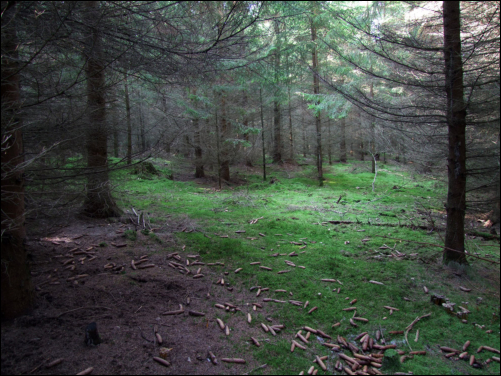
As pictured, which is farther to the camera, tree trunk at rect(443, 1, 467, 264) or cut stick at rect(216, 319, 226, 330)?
tree trunk at rect(443, 1, 467, 264)

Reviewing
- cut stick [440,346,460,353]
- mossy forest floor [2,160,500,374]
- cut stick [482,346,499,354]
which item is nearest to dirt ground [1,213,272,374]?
mossy forest floor [2,160,500,374]

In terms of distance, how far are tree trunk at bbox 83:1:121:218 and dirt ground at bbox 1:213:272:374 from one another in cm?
96

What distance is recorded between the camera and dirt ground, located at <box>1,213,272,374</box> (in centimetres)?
262

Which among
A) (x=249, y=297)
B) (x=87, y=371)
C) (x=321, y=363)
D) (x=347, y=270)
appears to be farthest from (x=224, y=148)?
(x=87, y=371)

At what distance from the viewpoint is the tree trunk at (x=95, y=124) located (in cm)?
338

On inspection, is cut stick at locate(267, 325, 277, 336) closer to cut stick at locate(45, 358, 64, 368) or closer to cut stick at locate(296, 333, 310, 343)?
cut stick at locate(296, 333, 310, 343)

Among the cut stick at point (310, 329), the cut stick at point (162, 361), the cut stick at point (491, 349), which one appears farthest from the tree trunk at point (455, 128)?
the cut stick at point (162, 361)

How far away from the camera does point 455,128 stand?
4.78 m

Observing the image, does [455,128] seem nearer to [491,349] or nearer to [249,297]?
[491,349]

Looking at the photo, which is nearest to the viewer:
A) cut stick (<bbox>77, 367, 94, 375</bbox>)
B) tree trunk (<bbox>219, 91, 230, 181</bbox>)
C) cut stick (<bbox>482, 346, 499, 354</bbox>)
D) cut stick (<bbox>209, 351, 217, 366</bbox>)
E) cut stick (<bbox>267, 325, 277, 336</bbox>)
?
cut stick (<bbox>77, 367, 94, 375</bbox>)

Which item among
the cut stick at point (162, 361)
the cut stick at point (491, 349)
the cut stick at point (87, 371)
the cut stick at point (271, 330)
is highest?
the cut stick at point (87, 371)

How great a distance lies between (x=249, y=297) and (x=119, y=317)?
6.19ft

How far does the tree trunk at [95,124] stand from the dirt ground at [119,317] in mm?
963

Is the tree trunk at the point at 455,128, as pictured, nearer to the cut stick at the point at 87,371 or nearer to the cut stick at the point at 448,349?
the cut stick at the point at 448,349
